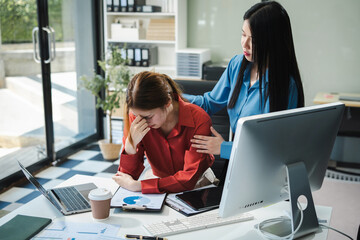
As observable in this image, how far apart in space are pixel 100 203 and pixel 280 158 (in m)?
0.63

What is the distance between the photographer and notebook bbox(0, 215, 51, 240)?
1303 millimetres

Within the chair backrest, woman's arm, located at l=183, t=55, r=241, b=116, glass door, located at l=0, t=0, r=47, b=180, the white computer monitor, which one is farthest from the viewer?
glass door, located at l=0, t=0, r=47, b=180

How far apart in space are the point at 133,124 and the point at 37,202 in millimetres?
489

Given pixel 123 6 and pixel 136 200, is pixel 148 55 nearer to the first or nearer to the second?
pixel 123 6

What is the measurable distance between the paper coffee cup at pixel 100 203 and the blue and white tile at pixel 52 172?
2355 mm

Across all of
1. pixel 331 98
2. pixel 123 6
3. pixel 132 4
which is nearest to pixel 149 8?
pixel 132 4

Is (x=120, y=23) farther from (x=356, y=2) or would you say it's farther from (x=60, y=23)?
(x=356, y=2)

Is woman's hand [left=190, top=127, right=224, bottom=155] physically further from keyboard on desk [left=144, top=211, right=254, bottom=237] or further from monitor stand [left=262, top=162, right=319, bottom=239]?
monitor stand [left=262, top=162, right=319, bottom=239]

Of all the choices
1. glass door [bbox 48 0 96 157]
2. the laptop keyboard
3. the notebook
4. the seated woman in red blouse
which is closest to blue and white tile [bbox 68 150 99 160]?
glass door [bbox 48 0 96 157]

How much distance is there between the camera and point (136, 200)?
5.09 feet

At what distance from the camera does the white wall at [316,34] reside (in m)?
3.94

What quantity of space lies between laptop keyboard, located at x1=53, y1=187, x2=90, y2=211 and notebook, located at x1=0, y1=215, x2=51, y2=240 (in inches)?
4.9

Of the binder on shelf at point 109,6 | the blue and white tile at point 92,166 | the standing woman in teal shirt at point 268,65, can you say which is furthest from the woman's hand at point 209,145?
the binder on shelf at point 109,6

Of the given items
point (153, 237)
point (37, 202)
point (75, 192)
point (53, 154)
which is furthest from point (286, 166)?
point (53, 154)
